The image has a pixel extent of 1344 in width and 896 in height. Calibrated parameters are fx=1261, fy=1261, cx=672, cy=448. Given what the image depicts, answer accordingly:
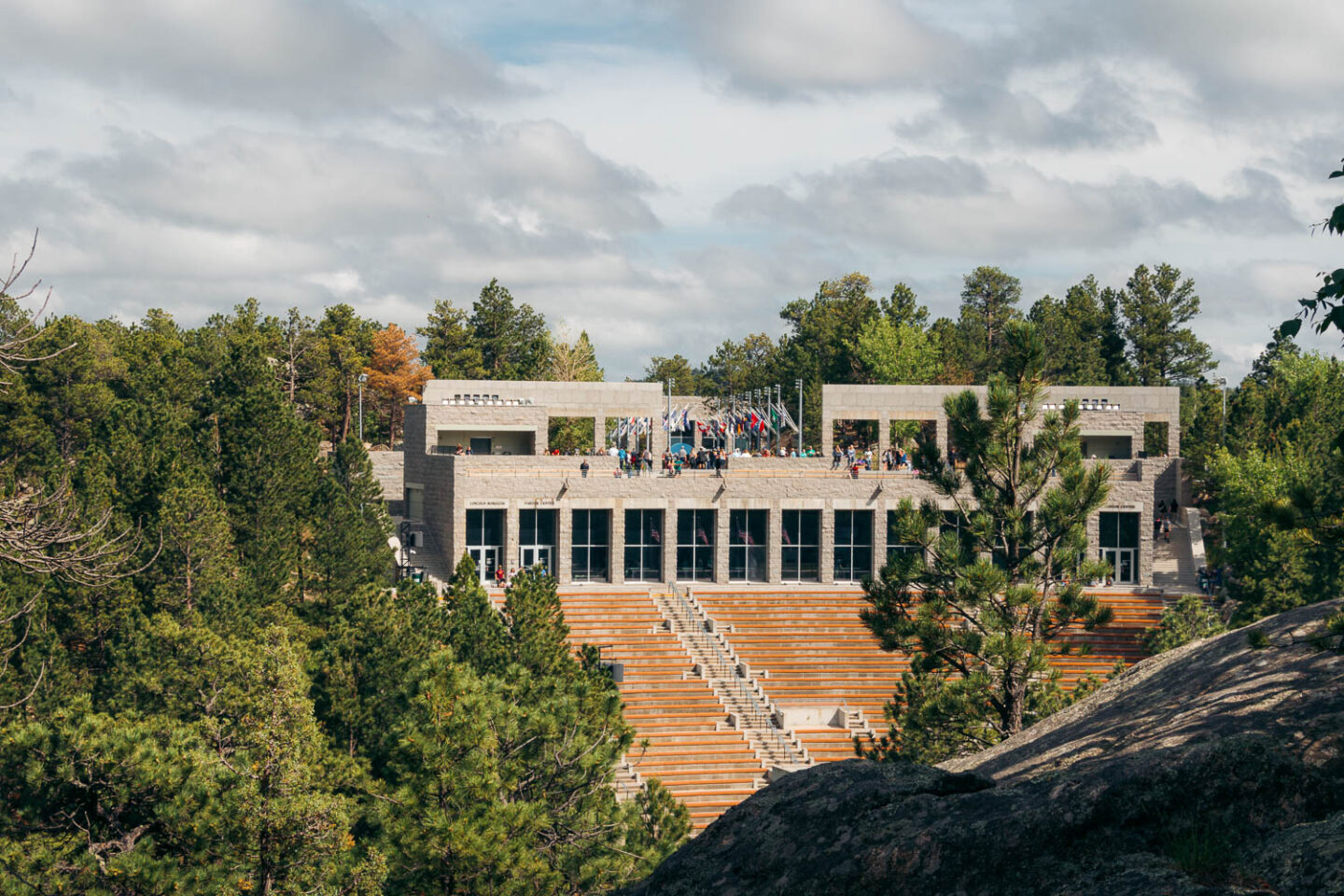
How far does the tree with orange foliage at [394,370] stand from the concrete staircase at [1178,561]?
2265 inches

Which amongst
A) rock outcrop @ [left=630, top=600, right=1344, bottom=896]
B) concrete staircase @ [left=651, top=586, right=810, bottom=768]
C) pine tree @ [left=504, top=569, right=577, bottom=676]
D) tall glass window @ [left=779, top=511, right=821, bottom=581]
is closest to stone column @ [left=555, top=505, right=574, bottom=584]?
concrete staircase @ [left=651, top=586, right=810, bottom=768]

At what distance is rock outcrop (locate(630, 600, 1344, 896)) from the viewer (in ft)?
17.9

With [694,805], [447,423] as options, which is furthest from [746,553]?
[694,805]

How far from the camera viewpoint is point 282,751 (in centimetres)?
2495

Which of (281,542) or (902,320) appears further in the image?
(902,320)

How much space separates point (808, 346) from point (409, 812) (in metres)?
89.1

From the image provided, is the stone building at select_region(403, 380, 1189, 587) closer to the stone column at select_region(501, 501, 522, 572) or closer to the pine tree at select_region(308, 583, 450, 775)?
the stone column at select_region(501, 501, 522, 572)

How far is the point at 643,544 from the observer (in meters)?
61.5

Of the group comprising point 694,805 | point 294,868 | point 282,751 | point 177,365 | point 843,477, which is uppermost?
point 177,365

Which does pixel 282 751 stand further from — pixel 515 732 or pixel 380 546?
pixel 380 546

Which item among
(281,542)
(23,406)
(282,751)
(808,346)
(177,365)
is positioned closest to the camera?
(282,751)

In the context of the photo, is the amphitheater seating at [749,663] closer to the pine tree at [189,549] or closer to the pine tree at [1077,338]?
the pine tree at [189,549]

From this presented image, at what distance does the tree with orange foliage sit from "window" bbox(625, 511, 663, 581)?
4379cm

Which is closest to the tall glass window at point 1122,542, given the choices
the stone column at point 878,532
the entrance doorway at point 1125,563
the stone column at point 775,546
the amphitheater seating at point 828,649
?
the entrance doorway at point 1125,563
